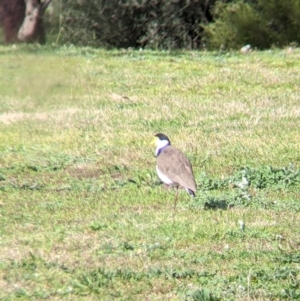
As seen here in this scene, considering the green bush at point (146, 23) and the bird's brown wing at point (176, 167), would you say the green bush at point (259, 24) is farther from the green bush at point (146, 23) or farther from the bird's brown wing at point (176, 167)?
the bird's brown wing at point (176, 167)

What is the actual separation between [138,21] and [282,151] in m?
12.3

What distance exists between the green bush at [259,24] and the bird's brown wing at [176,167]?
12114mm

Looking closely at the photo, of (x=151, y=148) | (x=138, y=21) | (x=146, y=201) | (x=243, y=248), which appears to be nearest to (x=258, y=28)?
(x=138, y=21)

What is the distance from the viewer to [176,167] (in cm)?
860

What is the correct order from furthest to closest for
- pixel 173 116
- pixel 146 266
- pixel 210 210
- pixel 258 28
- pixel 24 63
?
pixel 258 28 → pixel 173 116 → pixel 210 210 → pixel 146 266 → pixel 24 63

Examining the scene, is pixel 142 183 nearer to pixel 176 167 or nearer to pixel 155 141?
pixel 176 167

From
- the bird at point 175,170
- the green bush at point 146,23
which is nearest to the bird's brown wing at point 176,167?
the bird at point 175,170

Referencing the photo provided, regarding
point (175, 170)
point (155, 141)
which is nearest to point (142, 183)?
point (175, 170)

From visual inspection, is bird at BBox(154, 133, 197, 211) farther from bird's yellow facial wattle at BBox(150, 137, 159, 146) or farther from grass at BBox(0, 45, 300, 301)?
bird's yellow facial wattle at BBox(150, 137, 159, 146)

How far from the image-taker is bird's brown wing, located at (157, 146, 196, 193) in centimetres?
835

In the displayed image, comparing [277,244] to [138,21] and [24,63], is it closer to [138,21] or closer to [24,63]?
[24,63]

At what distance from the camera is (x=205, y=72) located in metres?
14.5

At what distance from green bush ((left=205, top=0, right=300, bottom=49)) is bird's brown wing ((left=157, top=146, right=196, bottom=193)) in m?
12.1

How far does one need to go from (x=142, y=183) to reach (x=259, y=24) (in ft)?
40.4
